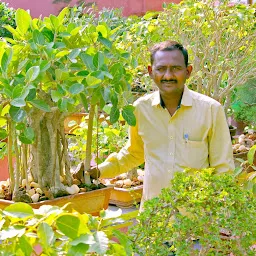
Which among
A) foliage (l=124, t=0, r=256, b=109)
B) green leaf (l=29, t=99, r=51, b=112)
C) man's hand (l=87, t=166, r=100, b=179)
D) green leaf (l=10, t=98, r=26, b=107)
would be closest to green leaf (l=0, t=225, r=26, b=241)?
green leaf (l=10, t=98, r=26, b=107)

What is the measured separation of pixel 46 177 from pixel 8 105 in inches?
15.8

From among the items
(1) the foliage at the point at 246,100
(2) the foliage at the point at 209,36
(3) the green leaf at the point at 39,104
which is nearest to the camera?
(3) the green leaf at the point at 39,104

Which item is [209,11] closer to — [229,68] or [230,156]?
[229,68]

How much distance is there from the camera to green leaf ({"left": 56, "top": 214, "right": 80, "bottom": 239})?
3.84ft

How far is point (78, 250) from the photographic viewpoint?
1164 millimetres

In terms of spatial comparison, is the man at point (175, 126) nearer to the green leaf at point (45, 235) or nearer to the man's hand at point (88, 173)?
the man's hand at point (88, 173)

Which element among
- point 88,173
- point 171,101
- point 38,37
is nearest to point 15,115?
point 38,37

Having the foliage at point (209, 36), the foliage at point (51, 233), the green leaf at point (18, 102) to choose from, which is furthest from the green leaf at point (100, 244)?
the foliage at point (209, 36)

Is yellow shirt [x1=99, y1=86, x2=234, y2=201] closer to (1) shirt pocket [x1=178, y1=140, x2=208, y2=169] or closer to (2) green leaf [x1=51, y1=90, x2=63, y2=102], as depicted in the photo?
(1) shirt pocket [x1=178, y1=140, x2=208, y2=169]

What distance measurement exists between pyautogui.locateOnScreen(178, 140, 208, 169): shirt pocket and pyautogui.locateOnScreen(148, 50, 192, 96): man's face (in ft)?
0.69

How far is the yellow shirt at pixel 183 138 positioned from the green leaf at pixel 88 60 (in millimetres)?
351

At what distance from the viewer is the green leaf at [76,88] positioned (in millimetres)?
2127

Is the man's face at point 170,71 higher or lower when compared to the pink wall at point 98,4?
lower

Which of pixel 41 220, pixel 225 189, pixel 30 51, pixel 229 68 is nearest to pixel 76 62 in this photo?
pixel 30 51
